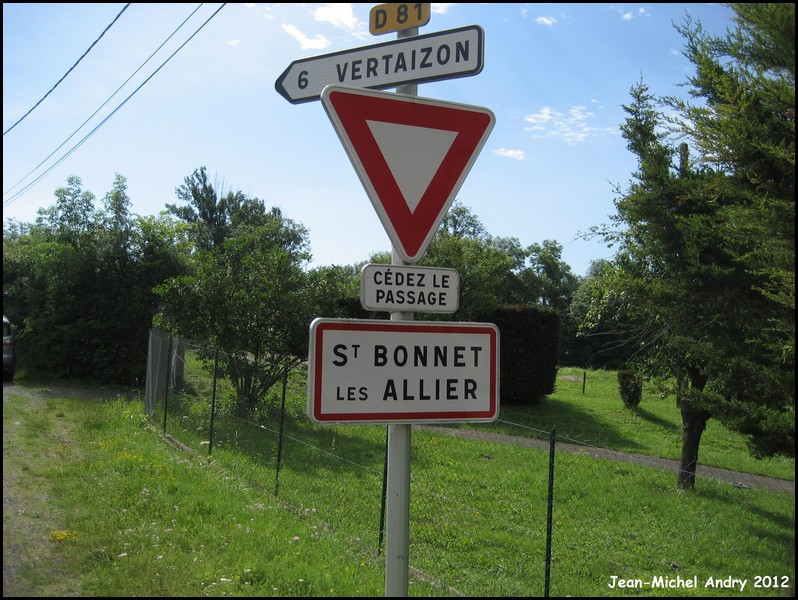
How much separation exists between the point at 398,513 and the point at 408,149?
1.35 meters

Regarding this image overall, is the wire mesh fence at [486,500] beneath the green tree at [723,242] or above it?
beneath

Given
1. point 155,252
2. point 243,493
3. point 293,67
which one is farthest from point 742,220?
point 155,252

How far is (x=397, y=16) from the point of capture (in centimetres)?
300

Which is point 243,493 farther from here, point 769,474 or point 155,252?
point 155,252

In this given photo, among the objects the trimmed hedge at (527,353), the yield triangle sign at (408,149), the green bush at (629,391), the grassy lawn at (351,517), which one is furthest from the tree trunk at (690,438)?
the green bush at (629,391)

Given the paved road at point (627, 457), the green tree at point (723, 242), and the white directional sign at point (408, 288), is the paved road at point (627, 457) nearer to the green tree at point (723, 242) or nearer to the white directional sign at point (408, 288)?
the green tree at point (723, 242)

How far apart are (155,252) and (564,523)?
1518cm

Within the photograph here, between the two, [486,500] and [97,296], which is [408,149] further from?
[97,296]

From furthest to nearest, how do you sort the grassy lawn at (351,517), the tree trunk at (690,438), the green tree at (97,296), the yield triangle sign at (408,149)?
the green tree at (97,296)
the tree trunk at (690,438)
the grassy lawn at (351,517)
the yield triangle sign at (408,149)

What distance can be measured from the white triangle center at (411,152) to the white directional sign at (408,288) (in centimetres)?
27

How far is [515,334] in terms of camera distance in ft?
66.0

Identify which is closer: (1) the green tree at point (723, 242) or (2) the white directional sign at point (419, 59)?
(2) the white directional sign at point (419, 59)

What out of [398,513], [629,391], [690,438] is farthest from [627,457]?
[398,513]

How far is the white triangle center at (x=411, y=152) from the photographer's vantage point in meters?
2.63
